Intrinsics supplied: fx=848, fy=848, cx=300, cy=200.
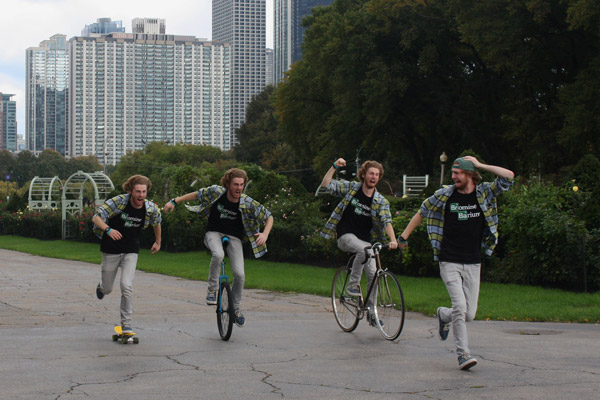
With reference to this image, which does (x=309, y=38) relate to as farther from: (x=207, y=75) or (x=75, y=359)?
(x=207, y=75)

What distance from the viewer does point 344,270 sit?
9844 millimetres

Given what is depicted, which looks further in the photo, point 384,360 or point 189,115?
point 189,115

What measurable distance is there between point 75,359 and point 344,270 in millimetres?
3400

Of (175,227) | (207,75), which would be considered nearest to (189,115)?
(207,75)

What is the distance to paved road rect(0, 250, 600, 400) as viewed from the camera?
248 inches

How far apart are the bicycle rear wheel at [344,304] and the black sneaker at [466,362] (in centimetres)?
242

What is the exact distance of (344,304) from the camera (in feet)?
32.2

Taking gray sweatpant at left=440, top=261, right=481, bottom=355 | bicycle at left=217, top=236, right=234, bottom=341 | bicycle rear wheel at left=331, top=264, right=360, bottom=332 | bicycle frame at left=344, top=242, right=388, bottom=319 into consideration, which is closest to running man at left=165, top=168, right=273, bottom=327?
bicycle at left=217, top=236, right=234, bottom=341

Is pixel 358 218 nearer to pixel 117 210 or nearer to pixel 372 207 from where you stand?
pixel 372 207

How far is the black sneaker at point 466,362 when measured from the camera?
707cm

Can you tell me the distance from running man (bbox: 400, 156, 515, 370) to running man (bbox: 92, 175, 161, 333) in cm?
320

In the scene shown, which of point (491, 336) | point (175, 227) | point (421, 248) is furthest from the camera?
point (175, 227)

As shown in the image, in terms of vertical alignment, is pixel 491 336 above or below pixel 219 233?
below

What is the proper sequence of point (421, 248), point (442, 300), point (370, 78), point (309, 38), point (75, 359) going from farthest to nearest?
1. point (309, 38)
2. point (370, 78)
3. point (421, 248)
4. point (442, 300)
5. point (75, 359)
